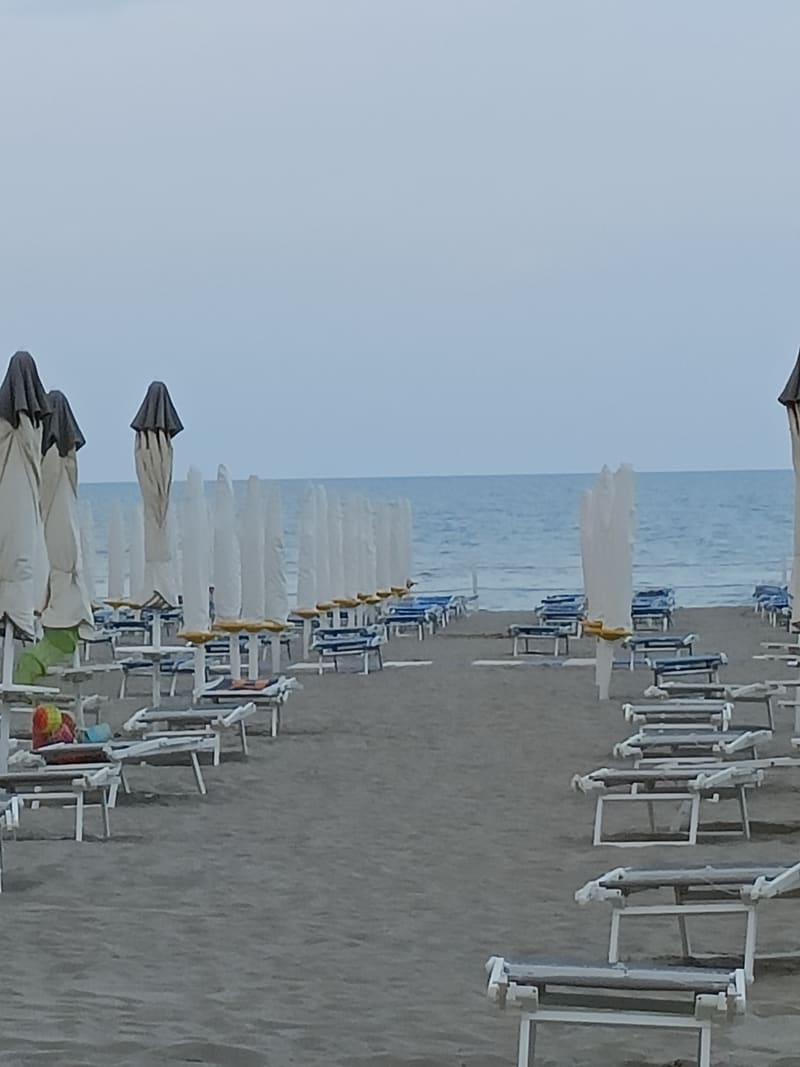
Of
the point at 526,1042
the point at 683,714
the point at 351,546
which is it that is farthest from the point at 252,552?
the point at 526,1042

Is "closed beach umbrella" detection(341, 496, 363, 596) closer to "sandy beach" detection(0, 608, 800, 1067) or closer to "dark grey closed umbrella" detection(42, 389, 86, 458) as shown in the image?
"dark grey closed umbrella" detection(42, 389, 86, 458)

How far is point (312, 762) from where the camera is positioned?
36.5 ft

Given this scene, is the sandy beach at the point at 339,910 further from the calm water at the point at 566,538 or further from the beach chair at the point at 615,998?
the calm water at the point at 566,538

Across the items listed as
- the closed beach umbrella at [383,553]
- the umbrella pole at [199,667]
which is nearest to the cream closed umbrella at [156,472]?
the umbrella pole at [199,667]

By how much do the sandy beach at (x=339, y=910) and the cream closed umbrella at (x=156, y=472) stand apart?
213 centimetres

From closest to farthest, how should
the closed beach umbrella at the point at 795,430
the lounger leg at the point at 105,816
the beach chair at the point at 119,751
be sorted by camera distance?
the lounger leg at the point at 105,816 < the beach chair at the point at 119,751 < the closed beach umbrella at the point at 795,430

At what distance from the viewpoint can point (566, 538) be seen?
224ft

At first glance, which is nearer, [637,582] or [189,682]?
[189,682]

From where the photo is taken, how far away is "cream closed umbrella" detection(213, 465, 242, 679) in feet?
49.3

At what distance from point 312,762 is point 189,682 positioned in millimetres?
6356

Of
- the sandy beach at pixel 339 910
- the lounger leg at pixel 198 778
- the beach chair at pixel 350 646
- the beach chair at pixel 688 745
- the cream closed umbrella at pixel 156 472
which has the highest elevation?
the cream closed umbrella at pixel 156 472

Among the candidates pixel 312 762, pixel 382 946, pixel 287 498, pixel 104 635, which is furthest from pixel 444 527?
pixel 382 946

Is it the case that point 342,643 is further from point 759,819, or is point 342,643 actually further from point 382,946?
point 382,946

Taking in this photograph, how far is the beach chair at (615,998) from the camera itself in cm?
410
